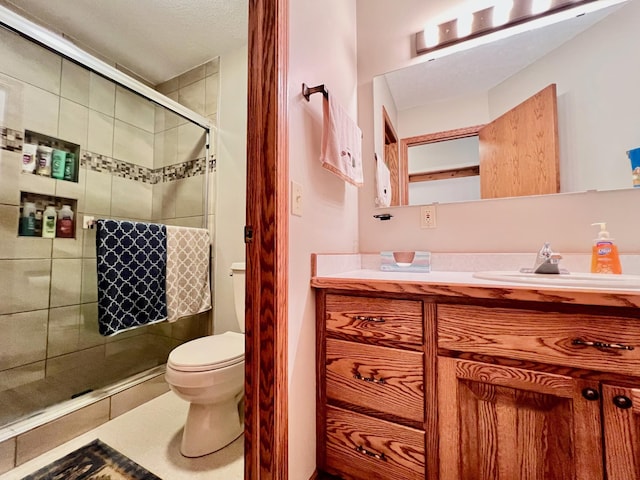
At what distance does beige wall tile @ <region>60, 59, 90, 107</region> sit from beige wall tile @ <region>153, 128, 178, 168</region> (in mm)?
461

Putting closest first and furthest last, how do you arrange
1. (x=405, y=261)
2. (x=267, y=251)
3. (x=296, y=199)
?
1. (x=267, y=251)
2. (x=296, y=199)
3. (x=405, y=261)

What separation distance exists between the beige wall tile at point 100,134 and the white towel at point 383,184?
1.86 metres

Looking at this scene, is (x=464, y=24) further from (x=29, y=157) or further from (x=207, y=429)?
(x=29, y=157)

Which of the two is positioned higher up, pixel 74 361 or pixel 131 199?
pixel 131 199

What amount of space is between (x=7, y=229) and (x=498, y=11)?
2.68 metres

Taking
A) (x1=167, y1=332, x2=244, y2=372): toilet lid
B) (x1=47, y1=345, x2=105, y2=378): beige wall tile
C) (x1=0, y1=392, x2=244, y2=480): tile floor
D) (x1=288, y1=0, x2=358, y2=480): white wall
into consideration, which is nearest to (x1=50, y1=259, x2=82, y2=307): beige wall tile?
(x1=47, y1=345, x2=105, y2=378): beige wall tile

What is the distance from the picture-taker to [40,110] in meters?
1.56

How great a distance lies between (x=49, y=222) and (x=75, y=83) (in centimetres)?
89

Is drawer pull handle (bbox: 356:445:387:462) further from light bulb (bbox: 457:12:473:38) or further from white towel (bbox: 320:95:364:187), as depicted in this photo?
light bulb (bbox: 457:12:473:38)

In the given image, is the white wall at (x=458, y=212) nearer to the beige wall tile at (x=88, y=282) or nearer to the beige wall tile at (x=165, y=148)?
the beige wall tile at (x=165, y=148)

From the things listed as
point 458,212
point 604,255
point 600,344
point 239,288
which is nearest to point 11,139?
point 239,288

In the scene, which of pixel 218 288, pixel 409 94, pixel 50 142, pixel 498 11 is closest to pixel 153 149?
pixel 50 142

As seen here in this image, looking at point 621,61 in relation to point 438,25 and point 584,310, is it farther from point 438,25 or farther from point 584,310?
point 584,310

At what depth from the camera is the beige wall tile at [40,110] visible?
4.95ft
